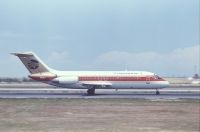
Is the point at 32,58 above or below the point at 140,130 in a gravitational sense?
above

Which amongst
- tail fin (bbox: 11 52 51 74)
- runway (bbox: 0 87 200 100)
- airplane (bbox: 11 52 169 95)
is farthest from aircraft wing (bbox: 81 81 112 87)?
tail fin (bbox: 11 52 51 74)

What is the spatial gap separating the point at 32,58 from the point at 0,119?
3059cm

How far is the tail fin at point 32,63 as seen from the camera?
183 feet

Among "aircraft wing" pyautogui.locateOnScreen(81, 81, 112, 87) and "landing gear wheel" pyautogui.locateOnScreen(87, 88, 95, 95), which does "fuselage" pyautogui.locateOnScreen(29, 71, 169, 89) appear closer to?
"aircraft wing" pyautogui.locateOnScreen(81, 81, 112, 87)

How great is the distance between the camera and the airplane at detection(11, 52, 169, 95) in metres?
55.0

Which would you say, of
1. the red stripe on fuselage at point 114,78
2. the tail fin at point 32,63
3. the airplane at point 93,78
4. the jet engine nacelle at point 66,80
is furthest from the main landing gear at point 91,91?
the tail fin at point 32,63

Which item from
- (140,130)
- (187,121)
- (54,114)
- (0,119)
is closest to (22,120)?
(0,119)

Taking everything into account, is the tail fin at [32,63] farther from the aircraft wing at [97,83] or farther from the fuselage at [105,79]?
the aircraft wing at [97,83]

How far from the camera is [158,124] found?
2392 centimetres

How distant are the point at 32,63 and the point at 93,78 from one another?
8305 millimetres

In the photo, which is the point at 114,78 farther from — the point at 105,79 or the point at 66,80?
the point at 66,80

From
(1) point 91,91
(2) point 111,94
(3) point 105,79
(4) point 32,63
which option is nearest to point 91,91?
(1) point 91,91

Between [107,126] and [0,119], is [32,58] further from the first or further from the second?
[107,126]

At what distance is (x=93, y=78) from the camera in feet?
182
